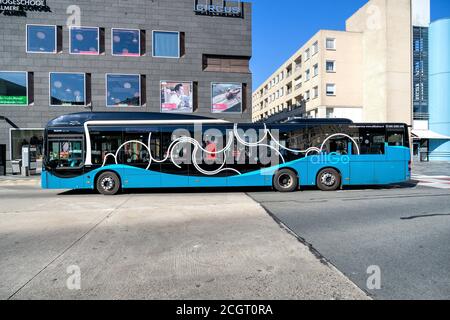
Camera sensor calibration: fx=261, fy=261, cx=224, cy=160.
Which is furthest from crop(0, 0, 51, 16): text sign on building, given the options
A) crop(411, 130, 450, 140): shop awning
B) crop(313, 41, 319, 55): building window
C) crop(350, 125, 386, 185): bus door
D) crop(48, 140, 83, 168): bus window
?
crop(411, 130, 450, 140): shop awning

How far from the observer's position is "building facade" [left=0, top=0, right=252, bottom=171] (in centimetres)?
2061

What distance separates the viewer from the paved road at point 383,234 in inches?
127

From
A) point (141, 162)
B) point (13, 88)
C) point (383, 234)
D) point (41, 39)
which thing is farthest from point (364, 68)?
point (13, 88)

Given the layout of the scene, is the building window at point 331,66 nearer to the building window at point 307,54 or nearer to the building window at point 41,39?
the building window at point 307,54

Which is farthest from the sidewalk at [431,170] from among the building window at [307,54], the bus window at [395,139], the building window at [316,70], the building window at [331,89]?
the building window at [307,54]

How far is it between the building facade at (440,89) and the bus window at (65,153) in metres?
37.0

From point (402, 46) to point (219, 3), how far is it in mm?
22911

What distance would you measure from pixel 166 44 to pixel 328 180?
18330mm

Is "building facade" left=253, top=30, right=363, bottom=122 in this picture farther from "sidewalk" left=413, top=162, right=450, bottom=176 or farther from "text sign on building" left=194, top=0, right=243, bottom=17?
"text sign on building" left=194, top=0, right=243, bottom=17

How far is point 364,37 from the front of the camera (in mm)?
33906
